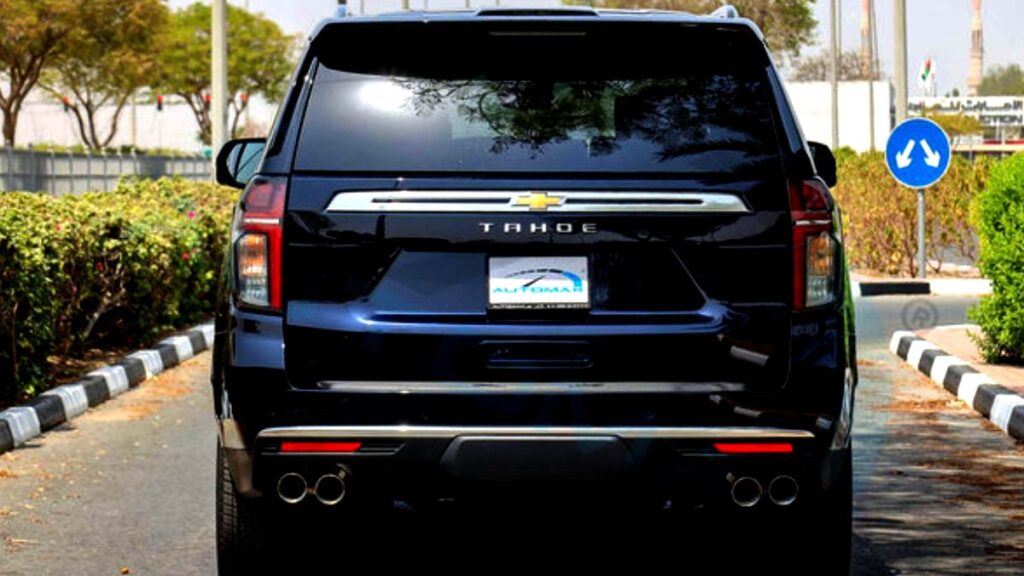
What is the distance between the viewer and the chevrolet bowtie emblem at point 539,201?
19.2ft

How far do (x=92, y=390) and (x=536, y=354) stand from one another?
7.77 m

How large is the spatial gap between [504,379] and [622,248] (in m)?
0.48

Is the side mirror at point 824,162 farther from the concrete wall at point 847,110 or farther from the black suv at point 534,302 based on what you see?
the concrete wall at point 847,110

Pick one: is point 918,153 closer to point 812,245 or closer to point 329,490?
point 812,245

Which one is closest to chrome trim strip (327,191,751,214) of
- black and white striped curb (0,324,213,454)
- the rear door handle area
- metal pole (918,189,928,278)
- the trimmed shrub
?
the rear door handle area

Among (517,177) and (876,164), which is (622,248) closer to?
Answer: (517,177)

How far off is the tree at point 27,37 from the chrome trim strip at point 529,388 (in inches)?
2573

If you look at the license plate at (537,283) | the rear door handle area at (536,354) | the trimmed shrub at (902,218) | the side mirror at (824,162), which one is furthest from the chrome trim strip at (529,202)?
the trimmed shrub at (902,218)

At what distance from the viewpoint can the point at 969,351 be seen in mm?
15625

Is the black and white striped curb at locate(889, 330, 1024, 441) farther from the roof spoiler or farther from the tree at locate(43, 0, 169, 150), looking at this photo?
the tree at locate(43, 0, 169, 150)

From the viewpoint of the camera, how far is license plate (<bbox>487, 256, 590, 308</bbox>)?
231 inches

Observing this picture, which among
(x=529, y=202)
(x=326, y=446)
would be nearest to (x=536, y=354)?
(x=529, y=202)

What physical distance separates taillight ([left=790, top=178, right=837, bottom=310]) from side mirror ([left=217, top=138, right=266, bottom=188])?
7.03ft

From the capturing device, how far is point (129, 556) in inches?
304
